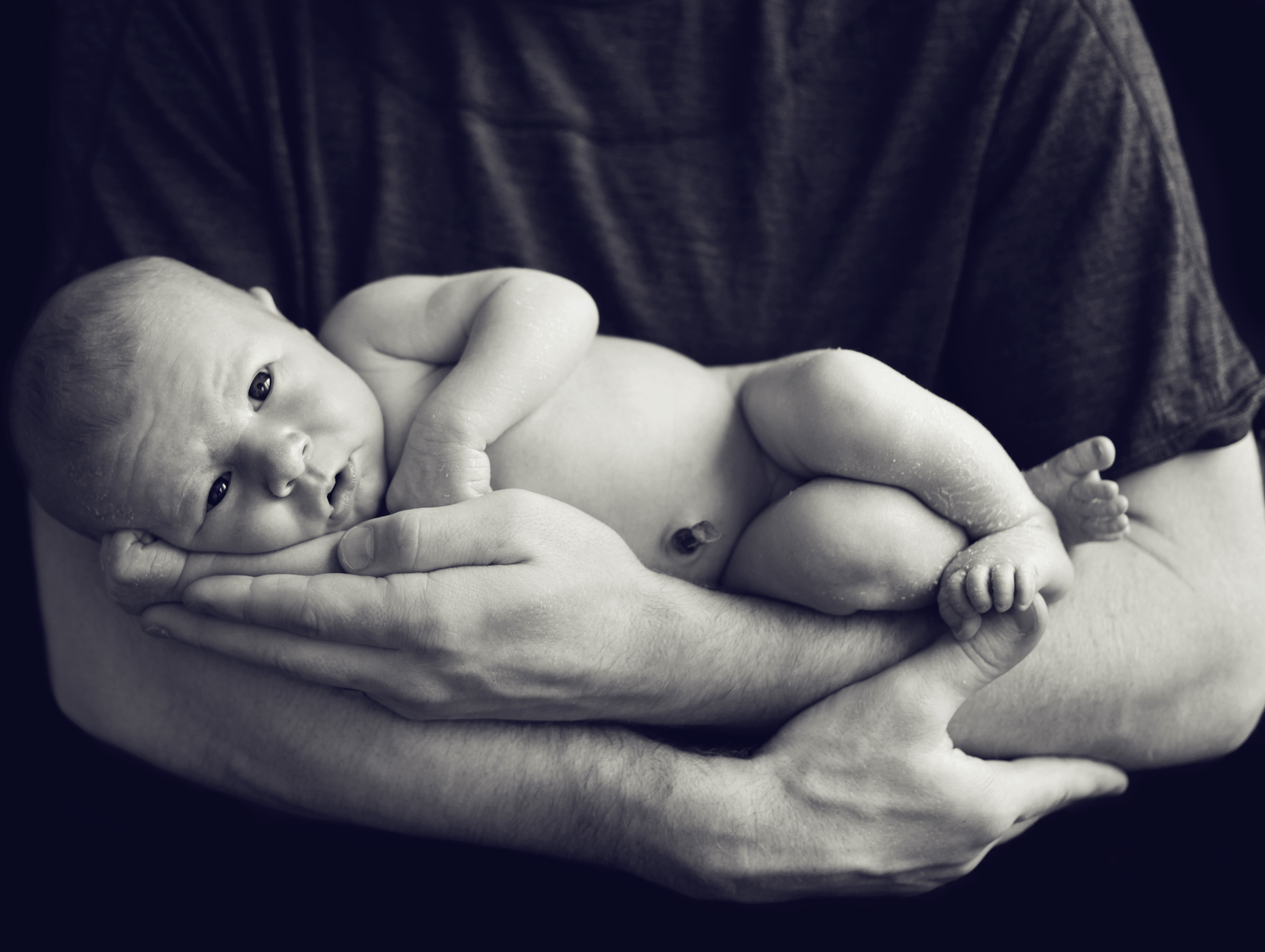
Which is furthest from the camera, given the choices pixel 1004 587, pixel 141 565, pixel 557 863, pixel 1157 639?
pixel 557 863

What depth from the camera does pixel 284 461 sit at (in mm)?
1032

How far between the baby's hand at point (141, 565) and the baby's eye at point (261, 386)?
25cm

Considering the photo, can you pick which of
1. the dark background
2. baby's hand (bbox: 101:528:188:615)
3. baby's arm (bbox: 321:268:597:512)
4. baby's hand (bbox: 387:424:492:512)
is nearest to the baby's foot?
the dark background

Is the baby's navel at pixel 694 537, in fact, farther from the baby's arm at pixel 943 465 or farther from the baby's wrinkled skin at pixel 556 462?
the baby's arm at pixel 943 465

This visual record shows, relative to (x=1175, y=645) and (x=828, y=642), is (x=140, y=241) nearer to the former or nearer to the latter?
(x=828, y=642)

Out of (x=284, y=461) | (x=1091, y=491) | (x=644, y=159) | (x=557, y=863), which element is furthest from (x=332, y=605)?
(x=1091, y=491)

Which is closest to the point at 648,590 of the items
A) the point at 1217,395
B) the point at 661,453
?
the point at 661,453

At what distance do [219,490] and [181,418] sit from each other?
106 mm

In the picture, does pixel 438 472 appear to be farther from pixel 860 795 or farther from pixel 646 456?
pixel 860 795

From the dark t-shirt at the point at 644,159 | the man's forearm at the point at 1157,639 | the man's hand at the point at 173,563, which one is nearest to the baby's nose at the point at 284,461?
the man's hand at the point at 173,563

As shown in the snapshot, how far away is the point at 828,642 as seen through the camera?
118 cm

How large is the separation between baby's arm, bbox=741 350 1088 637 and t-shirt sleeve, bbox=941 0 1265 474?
254 mm

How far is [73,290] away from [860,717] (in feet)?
4.01

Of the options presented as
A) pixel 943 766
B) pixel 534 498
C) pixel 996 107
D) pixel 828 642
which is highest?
pixel 996 107
